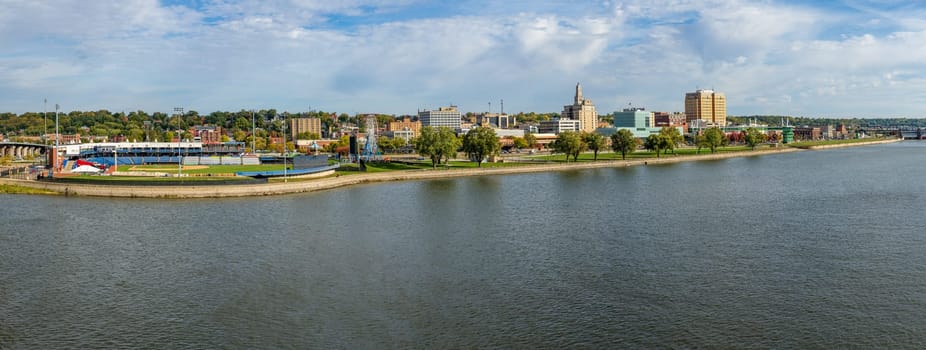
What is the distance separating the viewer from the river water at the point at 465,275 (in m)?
18.5

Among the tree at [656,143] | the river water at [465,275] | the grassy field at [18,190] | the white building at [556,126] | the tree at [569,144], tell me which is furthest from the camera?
the white building at [556,126]

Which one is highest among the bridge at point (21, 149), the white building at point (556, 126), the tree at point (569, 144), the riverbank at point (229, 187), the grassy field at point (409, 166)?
the white building at point (556, 126)

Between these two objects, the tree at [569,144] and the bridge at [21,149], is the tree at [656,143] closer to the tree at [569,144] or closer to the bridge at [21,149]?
the tree at [569,144]

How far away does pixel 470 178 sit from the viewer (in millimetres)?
66312

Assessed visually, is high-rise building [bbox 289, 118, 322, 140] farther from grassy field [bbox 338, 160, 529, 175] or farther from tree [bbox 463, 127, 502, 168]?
tree [bbox 463, 127, 502, 168]

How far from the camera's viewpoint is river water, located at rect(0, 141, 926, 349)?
18516 millimetres

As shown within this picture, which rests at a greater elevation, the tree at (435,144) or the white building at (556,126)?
the white building at (556,126)

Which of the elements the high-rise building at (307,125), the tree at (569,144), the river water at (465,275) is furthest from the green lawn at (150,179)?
the high-rise building at (307,125)

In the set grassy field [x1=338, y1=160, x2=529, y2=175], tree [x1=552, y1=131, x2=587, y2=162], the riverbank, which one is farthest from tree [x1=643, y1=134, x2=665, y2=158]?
the riverbank

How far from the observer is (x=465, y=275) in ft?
80.0

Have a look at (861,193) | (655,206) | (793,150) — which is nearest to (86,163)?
(655,206)

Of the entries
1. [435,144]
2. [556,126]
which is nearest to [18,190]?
[435,144]

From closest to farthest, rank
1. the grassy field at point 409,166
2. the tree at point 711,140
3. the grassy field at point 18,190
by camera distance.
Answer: the grassy field at point 18,190, the grassy field at point 409,166, the tree at point 711,140

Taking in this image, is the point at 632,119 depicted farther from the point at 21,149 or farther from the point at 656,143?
the point at 21,149
